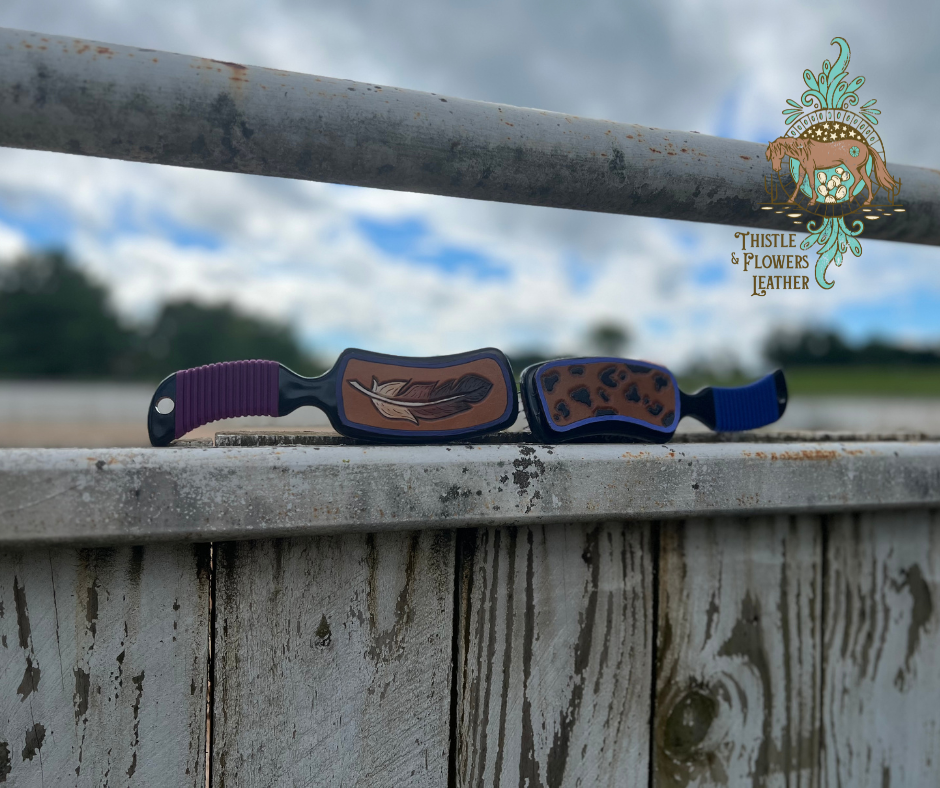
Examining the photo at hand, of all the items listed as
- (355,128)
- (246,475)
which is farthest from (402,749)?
(355,128)

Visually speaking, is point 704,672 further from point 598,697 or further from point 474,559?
point 474,559

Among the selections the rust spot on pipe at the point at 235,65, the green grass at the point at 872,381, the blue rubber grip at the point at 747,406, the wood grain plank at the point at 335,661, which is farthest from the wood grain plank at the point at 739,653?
the green grass at the point at 872,381

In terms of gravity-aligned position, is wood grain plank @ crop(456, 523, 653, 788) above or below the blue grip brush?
below

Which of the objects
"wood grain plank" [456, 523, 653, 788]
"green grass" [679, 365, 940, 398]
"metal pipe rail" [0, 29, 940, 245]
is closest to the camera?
"metal pipe rail" [0, 29, 940, 245]

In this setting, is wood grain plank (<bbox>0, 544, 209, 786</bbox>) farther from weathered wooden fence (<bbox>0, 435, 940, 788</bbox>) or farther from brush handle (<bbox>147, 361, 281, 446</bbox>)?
brush handle (<bbox>147, 361, 281, 446</bbox>)

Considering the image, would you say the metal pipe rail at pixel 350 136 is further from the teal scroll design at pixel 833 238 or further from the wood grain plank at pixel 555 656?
the wood grain plank at pixel 555 656

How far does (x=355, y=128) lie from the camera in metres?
0.56

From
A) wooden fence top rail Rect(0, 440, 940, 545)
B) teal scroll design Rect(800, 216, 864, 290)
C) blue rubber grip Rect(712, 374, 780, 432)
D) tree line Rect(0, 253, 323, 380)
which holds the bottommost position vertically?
wooden fence top rail Rect(0, 440, 940, 545)

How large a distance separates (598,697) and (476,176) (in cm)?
53

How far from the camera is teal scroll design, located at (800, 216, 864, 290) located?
0.80 metres

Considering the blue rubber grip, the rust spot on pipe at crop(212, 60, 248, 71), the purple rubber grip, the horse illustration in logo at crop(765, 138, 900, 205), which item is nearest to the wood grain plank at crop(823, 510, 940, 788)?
the blue rubber grip

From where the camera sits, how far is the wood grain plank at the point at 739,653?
721 mm

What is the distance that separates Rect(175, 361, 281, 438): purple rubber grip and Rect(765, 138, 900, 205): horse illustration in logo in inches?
23.3

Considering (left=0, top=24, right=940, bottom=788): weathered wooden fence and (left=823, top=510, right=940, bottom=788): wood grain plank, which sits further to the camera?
(left=823, top=510, right=940, bottom=788): wood grain plank
